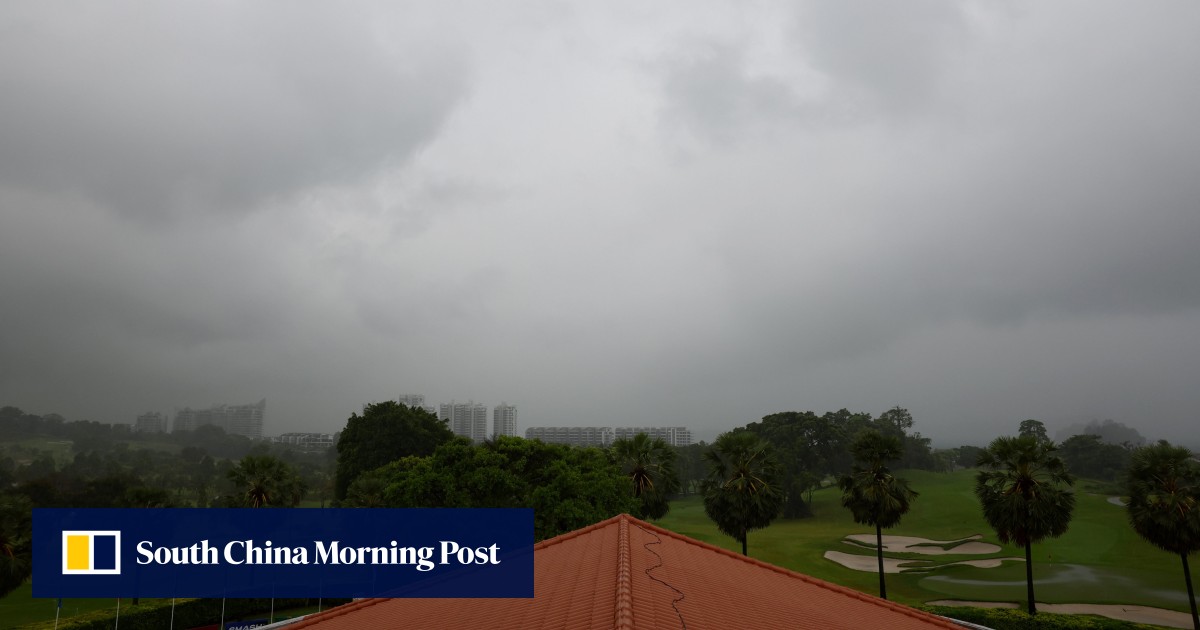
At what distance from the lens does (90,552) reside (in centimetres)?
1773

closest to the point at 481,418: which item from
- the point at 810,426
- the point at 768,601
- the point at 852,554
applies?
the point at 810,426

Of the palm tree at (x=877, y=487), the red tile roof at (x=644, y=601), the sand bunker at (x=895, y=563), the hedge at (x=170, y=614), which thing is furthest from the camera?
the sand bunker at (x=895, y=563)

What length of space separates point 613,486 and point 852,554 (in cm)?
2588

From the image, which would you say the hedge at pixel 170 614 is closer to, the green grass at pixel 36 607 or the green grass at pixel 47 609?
the green grass at pixel 47 609

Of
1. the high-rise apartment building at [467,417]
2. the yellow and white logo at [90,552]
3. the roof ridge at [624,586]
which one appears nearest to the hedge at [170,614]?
the yellow and white logo at [90,552]

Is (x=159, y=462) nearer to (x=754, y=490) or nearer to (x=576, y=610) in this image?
(x=754, y=490)

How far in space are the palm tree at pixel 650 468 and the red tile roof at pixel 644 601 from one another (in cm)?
2133

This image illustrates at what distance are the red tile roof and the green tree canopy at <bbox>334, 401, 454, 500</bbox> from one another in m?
44.8

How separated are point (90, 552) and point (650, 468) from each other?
2473 centimetres

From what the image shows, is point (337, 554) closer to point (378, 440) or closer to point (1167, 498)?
point (378, 440)

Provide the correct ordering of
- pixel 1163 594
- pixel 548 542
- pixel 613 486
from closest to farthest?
1. pixel 548 542
2. pixel 613 486
3. pixel 1163 594

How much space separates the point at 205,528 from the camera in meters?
30.2

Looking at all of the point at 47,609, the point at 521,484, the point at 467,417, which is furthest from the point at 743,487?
the point at 467,417

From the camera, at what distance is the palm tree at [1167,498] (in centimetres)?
2338
